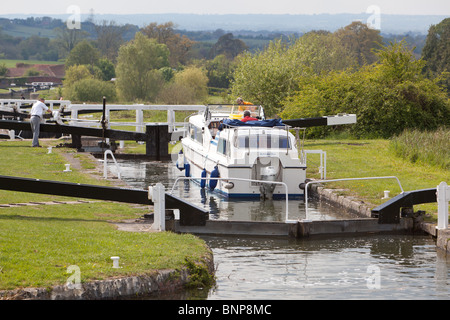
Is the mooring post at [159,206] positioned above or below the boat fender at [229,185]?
above

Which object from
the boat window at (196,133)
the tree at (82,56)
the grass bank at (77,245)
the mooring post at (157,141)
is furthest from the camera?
the tree at (82,56)

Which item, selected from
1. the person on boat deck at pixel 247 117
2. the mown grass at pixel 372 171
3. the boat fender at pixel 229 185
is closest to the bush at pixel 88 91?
the mown grass at pixel 372 171

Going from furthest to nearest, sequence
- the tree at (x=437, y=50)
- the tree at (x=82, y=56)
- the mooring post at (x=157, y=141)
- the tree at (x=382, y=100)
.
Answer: the tree at (x=82, y=56) → the tree at (x=437, y=50) → the tree at (x=382, y=100) → the mooring post at (x=157, y=141)

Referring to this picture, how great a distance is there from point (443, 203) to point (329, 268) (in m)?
3.52

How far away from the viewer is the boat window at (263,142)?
72.3 feet

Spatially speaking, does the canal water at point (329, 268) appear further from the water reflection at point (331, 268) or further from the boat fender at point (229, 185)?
the boat fender at point (229, 185)

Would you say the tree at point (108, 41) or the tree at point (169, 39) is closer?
the tree at point (169, 39)

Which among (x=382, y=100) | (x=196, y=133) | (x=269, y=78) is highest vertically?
(x=269, y=78)

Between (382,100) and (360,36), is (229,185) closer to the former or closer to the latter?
(382,100)

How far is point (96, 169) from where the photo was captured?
2544 cm

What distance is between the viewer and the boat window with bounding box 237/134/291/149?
2205 cm

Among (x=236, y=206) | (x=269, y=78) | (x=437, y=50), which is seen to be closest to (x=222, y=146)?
(x=236, y=206)

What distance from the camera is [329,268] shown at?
13.6m

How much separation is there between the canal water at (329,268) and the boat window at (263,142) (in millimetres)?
3650
